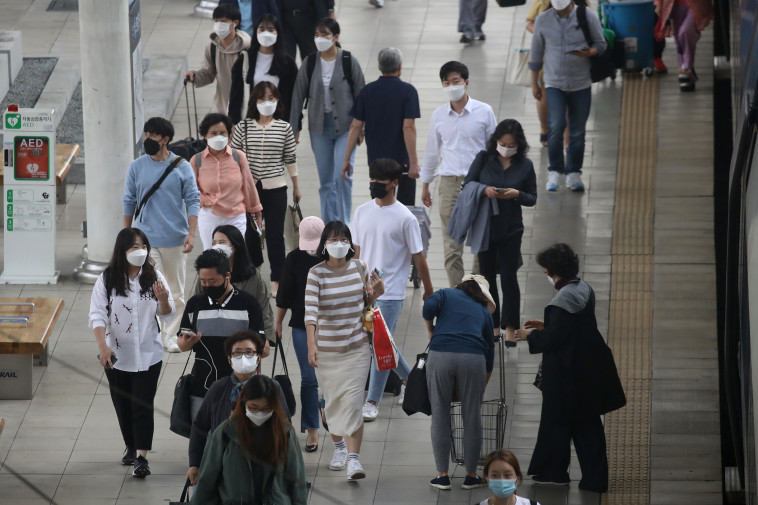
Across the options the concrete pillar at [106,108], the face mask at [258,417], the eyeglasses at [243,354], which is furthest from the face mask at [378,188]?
the concrete pillar at [106,108]

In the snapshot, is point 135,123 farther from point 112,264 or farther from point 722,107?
point 722,107

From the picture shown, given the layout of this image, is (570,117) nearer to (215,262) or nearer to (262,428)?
(215,262)

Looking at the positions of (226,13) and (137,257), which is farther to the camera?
(226,13)

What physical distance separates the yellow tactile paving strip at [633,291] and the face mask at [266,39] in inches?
135

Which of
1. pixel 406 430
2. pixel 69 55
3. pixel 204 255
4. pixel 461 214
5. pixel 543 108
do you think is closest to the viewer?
pixel 204 255

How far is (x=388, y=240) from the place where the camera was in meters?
9.76

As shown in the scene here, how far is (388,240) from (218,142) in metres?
1.71

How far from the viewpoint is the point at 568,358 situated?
342 inches

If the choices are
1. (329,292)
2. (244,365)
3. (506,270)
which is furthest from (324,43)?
(244,365)

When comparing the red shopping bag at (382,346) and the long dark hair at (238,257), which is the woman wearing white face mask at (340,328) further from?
the long dark hair at (238,257)

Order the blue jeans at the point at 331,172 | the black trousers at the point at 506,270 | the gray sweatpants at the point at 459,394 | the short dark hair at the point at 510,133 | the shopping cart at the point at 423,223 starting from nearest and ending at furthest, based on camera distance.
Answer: the gray sweatpants at the point at 459,394 → the short dark hair at the point at 510,133 → the black trousers at the point at 506,270 → the shopping cart at the point at 423,223 → the blue jeans at the point at 331,172

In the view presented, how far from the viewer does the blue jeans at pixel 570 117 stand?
13469mm

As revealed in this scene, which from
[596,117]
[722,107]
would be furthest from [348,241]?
[722,107]

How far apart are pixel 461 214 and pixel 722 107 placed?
277 inches
